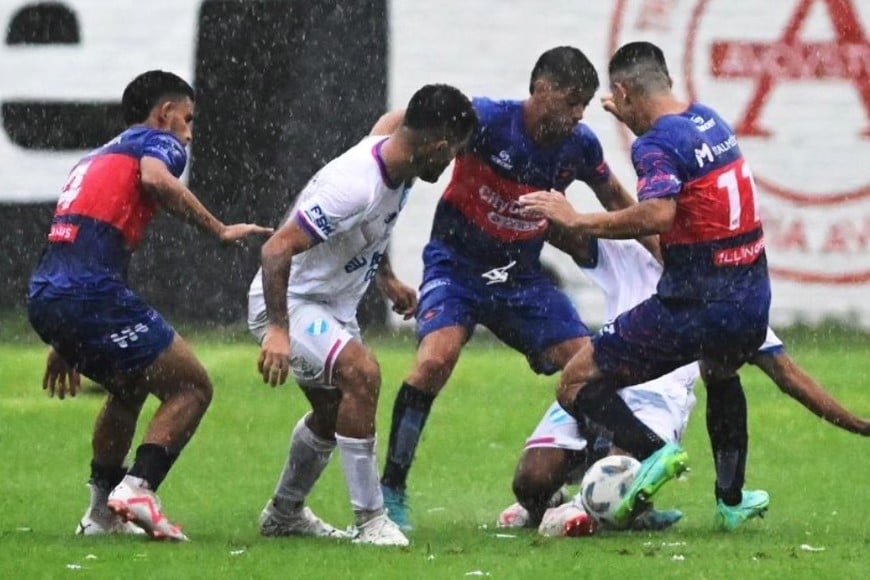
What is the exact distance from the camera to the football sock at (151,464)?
813 centimetres

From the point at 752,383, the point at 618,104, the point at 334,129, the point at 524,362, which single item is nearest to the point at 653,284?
the point at 618,104

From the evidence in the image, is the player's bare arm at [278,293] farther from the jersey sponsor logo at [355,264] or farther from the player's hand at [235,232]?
the jersey sponsor logo at [355,264]

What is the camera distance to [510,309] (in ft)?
31.6

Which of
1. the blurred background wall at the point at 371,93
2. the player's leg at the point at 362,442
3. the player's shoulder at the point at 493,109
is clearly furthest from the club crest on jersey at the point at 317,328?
the blurred background wall at the point at 371,93

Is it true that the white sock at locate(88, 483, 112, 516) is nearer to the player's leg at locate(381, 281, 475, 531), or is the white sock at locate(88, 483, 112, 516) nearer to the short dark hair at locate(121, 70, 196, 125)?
the player's leg at locate(381, 281, 475, 531)

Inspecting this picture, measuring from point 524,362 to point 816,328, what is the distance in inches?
124

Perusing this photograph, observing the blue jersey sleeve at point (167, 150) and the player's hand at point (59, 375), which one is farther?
the player's hand at point (59, 375)

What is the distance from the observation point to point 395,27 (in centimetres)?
1745

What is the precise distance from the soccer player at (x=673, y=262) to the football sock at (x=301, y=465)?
3.20ft

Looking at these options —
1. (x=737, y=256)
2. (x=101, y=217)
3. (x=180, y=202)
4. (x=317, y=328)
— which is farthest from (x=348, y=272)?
(x=737, y=256)

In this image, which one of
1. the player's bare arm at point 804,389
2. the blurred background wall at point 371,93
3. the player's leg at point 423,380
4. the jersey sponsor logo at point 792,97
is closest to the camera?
the player's bare arm at point 804,389

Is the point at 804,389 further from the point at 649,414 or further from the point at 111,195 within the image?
the point at 111,195

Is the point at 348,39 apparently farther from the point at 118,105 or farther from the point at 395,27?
the point at 118,105

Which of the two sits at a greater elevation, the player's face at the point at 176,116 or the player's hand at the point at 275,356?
the player's face at the point at 176,116
